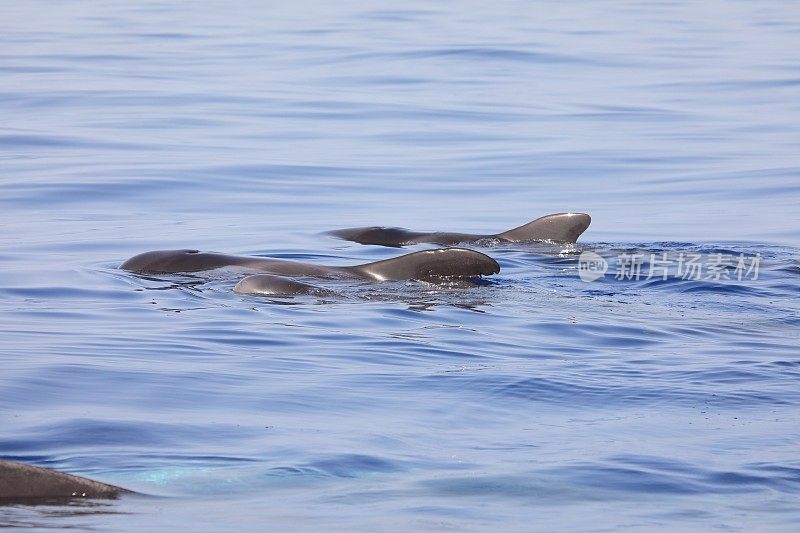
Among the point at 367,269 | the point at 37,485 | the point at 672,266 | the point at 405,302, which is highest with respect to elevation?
the point at 672,266

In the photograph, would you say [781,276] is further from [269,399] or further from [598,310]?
[269,399]

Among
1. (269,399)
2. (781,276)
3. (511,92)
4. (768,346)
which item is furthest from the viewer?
(511,92)

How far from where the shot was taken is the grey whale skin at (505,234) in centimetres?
1332

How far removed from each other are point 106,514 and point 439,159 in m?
14.3

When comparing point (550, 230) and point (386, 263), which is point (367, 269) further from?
point (550, 230)

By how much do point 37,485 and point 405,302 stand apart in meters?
5.28

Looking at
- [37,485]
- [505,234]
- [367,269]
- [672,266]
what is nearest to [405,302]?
[367,269]

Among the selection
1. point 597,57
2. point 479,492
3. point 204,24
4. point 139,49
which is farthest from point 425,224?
point 204,24

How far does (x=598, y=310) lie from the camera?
10.6 m

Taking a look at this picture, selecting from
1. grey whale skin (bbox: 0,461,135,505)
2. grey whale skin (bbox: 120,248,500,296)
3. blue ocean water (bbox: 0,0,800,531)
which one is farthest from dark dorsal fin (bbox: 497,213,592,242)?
grey whale skin (bbox: 0,461,135,505)

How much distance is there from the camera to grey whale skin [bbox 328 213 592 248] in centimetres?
1332

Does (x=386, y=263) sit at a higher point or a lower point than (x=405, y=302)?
higher

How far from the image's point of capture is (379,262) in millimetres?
11367

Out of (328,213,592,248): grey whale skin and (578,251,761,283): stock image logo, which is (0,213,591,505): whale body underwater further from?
(578,251,761,283): stock image logo
